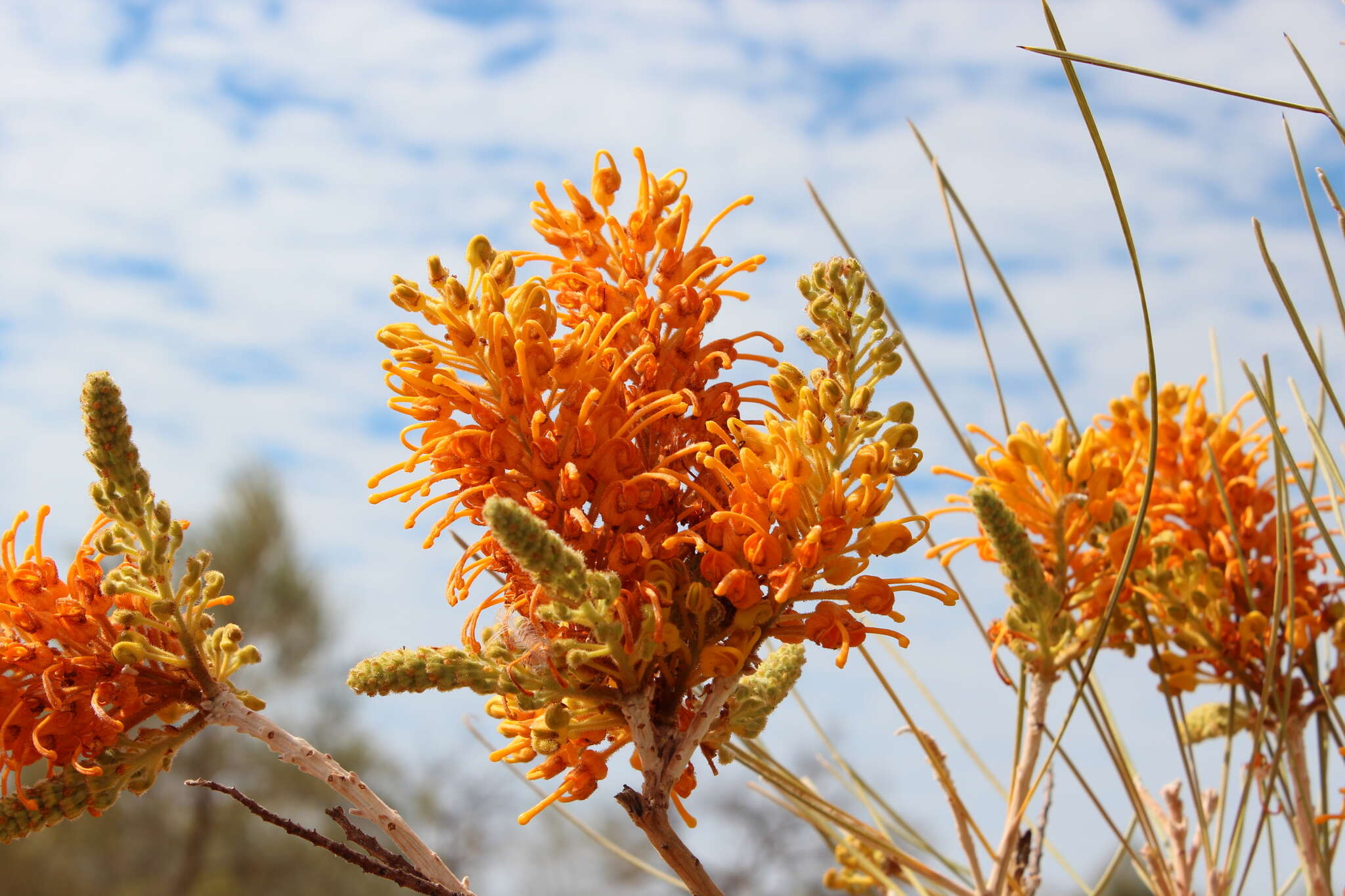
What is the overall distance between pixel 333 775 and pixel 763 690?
0.83ft

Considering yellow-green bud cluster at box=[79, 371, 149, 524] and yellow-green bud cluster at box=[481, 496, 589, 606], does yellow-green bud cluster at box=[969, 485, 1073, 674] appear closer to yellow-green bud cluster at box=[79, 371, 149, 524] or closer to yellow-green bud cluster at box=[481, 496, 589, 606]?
yellow-green bud cluster at box=[481, 496, 589, 606]

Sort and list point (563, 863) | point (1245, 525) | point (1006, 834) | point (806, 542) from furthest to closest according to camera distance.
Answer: point (563, 863) → point (1245, 525) → point (1006, 834) → point (806, 542)

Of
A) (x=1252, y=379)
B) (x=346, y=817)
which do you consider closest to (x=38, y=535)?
(x=346, y=817)

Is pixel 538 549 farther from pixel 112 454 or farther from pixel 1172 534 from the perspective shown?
pixel 1172 534

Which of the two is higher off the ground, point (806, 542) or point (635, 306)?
point (635, 306)

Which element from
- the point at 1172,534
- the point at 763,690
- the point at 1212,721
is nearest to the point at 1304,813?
the point at 1212,721

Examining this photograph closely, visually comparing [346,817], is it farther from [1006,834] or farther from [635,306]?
[1006,834]

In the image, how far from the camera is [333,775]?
60 centimetres

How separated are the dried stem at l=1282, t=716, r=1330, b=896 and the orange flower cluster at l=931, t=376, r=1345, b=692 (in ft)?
0.22

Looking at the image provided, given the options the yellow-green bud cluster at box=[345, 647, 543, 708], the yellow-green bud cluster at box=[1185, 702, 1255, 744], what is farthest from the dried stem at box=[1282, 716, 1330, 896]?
the yellow-green bud cluster at box=[345, 647, 543, 708]

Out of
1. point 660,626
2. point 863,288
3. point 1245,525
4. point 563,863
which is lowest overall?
point 660,626

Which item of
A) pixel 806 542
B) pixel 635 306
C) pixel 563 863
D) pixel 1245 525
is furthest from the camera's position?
pixel 563 863

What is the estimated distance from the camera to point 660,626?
0.55m

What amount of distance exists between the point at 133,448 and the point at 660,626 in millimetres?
290
